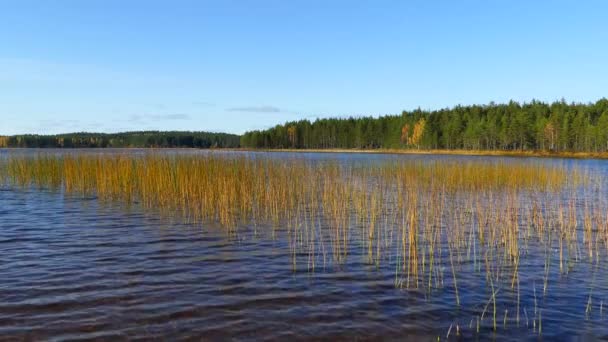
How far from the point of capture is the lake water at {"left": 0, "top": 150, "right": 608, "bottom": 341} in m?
4.38

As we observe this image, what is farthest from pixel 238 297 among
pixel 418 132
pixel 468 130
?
pixel 418 132

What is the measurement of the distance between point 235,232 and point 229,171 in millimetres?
6402

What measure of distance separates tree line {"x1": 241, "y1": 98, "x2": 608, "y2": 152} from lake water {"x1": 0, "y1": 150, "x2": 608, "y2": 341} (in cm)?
7232

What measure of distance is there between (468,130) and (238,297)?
80.4m

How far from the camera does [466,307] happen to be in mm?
5051

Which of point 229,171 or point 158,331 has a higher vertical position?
point 229,171

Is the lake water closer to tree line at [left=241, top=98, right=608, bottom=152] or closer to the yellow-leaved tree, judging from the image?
tree line at [left=241, top=98, right=608, bottom=152]

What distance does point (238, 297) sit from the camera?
5312mm

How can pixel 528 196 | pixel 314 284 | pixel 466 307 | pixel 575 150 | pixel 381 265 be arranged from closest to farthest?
pixel 466 307 → pixel 314 284 → pixel 381 265 → pixel 528 196 → pixel 575 150

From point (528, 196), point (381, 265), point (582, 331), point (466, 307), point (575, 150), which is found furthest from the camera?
point (575, 150)

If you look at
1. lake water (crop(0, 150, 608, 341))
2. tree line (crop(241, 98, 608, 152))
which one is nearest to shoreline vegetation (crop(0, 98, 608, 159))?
tree line (crop(241, 98, 608, 152))

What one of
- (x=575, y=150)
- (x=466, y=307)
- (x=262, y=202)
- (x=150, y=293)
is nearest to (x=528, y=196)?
(x=262, y=202)

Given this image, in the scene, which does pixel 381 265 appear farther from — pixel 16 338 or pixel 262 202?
pixel 262 202

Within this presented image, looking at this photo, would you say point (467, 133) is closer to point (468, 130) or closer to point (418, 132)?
point (468, 130)
